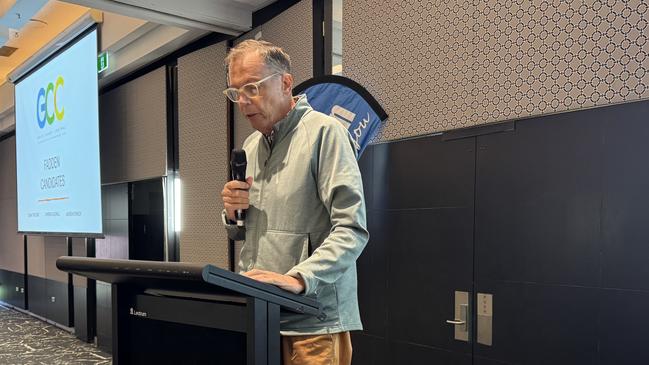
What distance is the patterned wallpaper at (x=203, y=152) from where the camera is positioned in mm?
3740

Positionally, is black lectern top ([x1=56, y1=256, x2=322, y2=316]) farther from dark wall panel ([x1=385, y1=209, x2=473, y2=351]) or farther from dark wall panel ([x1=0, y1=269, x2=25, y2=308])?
dark wall panel ([x1=0, y1=269, x2=25, y2=308])

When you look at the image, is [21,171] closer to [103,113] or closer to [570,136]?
[103,113]

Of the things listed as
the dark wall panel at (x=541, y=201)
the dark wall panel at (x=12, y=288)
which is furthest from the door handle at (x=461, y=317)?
the dark wall panel at (x=12, y=288)

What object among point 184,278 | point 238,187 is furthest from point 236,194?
point 184,278

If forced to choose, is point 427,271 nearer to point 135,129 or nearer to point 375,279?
point 375,279

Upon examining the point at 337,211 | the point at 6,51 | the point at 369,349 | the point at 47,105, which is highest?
the point at 6,51

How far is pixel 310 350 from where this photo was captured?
42.6 inches

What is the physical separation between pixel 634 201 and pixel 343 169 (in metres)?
1.07

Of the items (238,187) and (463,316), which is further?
(463,316)

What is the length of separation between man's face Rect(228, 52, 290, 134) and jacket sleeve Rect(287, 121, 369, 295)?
0.13 m

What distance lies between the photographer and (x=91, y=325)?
5348mm

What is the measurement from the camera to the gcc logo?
485 cm

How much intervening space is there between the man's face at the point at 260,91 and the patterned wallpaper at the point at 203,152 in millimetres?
2524

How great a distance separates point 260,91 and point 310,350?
563 mm
